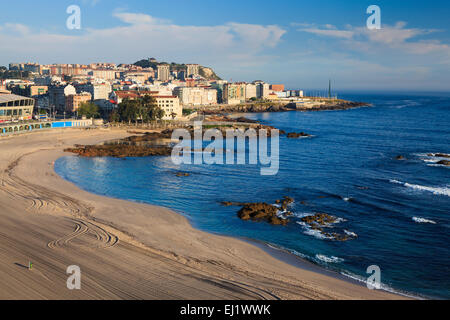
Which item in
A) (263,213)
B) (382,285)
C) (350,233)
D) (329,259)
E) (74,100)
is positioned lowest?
(382,285)

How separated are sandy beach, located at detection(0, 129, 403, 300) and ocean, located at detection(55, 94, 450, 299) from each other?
1467 mm

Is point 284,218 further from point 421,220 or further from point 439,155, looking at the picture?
point 439,155

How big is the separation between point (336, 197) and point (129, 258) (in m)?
13.0

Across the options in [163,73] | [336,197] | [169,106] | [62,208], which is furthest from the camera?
[163,73]

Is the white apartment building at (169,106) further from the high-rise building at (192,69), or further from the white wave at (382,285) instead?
the high-rise building at (192,69)

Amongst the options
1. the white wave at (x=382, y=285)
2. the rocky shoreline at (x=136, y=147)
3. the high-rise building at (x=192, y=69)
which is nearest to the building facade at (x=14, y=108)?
the rocky shoreline at (x=136, y=147)

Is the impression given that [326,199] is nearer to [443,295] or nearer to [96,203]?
[443,295]

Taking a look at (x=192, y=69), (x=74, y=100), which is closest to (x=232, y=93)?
(x=74, y=100)

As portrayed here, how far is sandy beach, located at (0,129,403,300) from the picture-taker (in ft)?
38.1

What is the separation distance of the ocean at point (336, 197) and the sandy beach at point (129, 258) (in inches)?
57.7

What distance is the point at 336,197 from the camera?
2272cm

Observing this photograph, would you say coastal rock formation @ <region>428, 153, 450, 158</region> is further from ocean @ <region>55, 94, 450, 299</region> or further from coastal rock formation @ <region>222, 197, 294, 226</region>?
coastal rock formation @ <region>222, 197, 294, 226</region>

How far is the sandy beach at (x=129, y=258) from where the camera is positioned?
11625 mm

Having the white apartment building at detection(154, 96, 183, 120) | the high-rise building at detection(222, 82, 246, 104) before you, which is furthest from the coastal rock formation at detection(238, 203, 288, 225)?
the high-rise building at detection(222, 82, 246, 104)
